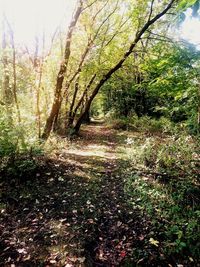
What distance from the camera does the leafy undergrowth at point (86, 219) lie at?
3.86 metres

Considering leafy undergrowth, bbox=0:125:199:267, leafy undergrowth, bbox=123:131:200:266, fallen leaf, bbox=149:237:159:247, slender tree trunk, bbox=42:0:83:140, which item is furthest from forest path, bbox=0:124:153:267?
slender tree trunk, bbox=42:0:83:140

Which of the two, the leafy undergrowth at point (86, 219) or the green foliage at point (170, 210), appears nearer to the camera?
the leafy undergrowth at point (86, 219)

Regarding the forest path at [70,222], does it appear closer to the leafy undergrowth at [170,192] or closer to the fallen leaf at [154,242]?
the fallen leaf at [154,242]

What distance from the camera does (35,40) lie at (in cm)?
863

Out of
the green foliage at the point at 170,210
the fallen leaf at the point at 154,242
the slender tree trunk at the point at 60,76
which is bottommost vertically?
the fallen leaf at the point at 154,242

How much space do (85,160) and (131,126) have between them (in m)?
10.2

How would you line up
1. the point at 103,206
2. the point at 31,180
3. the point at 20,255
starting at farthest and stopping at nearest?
the point at 31,180 → the point at 103,206 → the point at 20,255

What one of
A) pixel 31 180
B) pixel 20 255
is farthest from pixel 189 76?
pixel 20 255

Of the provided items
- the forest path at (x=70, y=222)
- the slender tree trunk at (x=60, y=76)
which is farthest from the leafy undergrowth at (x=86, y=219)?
the slender tree trunk at (x=60, y=76)

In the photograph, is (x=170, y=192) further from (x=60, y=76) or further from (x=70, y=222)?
(x=60, y=76)

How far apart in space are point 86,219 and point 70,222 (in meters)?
0.29

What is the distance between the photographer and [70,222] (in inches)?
186

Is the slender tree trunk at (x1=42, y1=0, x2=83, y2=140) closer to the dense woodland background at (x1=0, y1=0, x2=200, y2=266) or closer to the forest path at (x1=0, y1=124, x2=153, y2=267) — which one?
the dense woodland background at (x1=0, y1=0, x2=200, y2=266)

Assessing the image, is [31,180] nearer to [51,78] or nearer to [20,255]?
[20,255]
